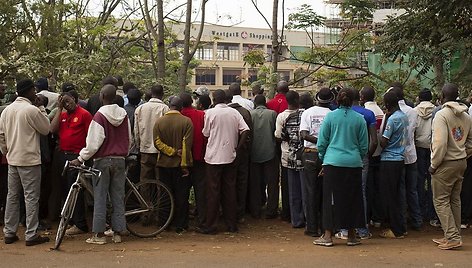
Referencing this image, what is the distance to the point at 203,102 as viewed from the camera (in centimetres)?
916

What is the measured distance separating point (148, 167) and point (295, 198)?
2190mm

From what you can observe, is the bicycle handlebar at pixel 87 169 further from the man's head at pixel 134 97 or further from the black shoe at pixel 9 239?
the man's head at pixel 134 97

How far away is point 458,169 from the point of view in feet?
24.5

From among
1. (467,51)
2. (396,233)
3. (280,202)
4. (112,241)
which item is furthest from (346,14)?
(112,241)

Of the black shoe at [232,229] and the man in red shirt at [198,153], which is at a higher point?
the man in red shirt at [198,153]

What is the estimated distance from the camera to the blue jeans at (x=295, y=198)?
8.77m

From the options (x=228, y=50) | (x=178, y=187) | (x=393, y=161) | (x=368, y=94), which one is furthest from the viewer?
(x=228, y=50)

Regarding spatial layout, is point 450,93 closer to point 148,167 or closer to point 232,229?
point 232,229

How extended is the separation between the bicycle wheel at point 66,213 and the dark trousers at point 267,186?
117 inches

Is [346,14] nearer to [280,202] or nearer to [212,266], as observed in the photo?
[280,202]

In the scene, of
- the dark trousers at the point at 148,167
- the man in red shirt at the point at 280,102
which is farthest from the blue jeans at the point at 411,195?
the dark trousers at the point at 148,167

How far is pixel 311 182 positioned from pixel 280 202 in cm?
210

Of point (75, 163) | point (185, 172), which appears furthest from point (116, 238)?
point (185, 172)

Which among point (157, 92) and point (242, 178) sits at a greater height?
point (157, 92)
